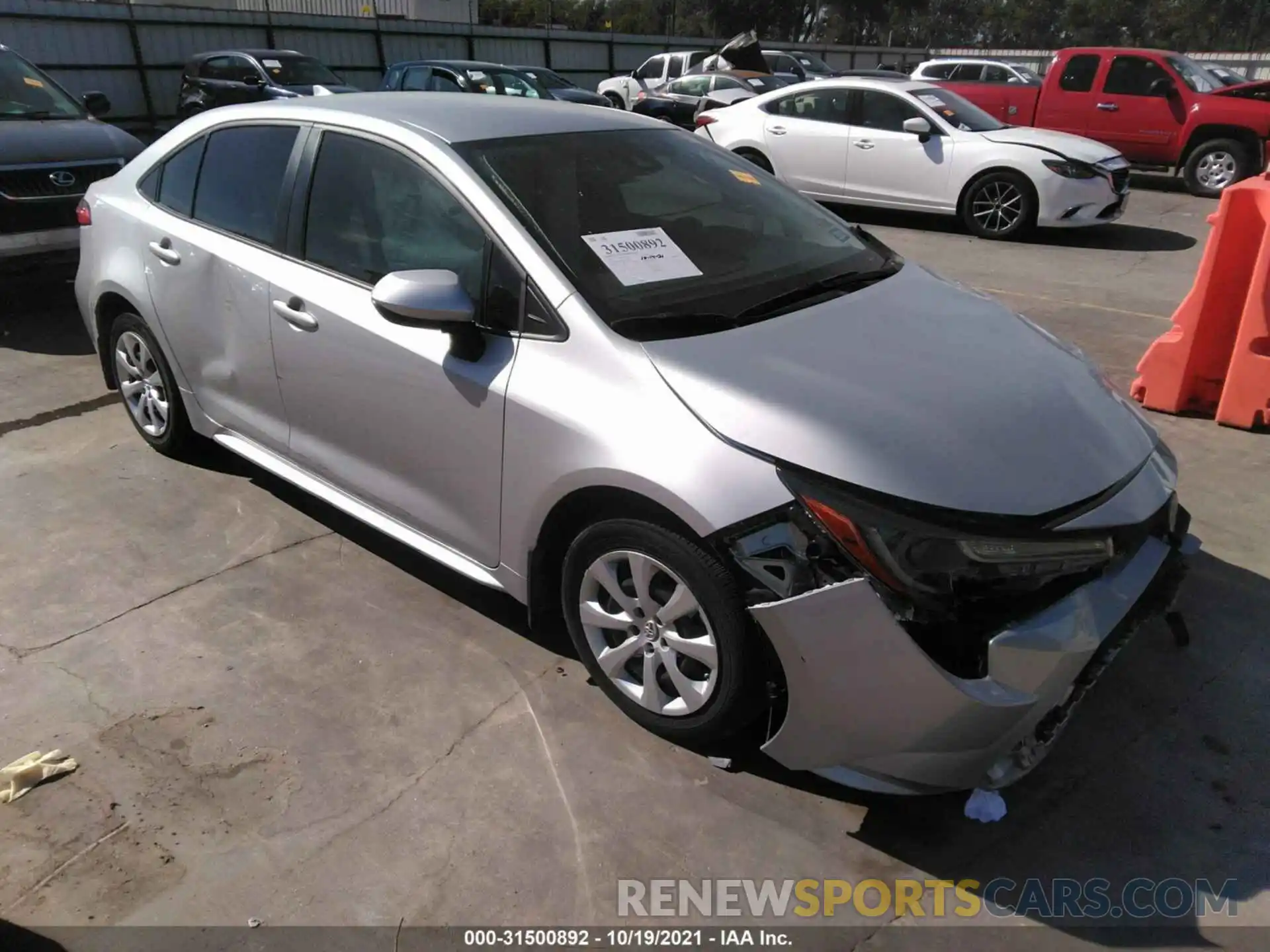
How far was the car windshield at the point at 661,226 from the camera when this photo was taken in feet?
9.92

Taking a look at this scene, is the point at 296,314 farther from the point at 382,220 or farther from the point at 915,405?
the point at 915,405

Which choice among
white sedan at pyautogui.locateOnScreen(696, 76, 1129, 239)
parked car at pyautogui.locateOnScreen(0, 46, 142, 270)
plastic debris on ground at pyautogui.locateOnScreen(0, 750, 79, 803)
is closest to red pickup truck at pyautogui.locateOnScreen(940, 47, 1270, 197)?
white sedan at pyautogui.locateOnScreen(696, 76, 1129, 239)

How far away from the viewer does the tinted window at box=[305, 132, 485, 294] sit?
10.4 feet

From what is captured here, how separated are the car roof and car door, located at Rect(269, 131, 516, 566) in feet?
0.43

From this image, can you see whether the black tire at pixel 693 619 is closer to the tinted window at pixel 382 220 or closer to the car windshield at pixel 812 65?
the tinted window at pixel 382 220

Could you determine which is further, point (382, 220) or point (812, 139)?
point (812, 139)

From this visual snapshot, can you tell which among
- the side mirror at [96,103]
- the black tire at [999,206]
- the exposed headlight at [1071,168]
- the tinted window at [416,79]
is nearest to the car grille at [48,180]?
the side mirror at [96,103]

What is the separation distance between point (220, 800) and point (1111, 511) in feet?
8.32

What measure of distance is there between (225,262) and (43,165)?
4.28m

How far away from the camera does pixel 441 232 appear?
3221 mm

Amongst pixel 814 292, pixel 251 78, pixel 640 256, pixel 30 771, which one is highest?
pixel 640 256

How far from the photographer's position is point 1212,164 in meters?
12.8

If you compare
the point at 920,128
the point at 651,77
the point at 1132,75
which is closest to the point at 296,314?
the point at 920,128

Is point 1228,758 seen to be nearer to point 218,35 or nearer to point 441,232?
point 441,232
